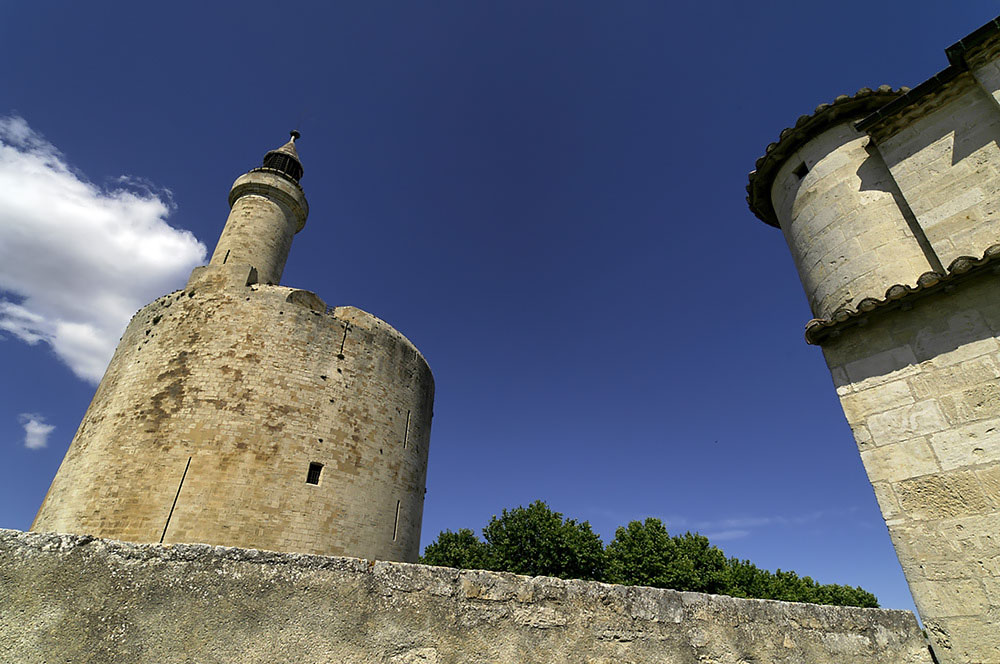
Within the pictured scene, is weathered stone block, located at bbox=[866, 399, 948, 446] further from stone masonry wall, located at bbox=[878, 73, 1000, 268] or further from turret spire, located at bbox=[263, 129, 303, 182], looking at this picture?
turret spire, located at bbox=[263, 129, 303, 182]

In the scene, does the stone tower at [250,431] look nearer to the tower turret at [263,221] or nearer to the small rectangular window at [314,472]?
the small rectangular window at [314,472]

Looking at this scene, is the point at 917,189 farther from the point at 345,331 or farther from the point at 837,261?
the point at 345,331

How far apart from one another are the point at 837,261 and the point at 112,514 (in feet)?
50.3

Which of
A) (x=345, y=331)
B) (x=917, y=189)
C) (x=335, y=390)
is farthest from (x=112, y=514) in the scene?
(x=917, y=189)

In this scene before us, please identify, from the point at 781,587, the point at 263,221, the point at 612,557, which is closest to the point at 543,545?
the point at 612,557

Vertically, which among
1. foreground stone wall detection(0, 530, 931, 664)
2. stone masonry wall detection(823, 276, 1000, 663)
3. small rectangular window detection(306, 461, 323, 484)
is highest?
small rectangular window detection(306, 461, 323, 484)

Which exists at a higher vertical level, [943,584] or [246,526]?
[246,526]

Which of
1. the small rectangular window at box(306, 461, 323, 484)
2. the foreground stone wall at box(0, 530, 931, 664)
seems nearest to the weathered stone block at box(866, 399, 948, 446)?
the foreground stone wall at box(0, 530, 931, 664)

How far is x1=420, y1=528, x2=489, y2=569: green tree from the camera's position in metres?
25.2

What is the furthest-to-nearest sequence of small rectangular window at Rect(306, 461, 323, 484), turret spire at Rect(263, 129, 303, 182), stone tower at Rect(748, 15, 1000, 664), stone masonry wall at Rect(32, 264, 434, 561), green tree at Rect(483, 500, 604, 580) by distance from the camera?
green tree at Rect(483, 500, 604, 580), turret spire at Rect(263, 129, 303, 182), small rectangular window at Rect(306, 461, 323, 484), stone masonry wall at Rect(32, 264, 434, 561), stone tower at Rect(748, 15, 1000, 664)

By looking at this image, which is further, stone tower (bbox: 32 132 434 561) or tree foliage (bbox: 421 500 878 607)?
tree foliage (bbox: 421 500 878 607)

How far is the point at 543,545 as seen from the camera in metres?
23.5

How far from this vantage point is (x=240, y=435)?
11.7m

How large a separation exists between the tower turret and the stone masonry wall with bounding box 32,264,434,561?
1.31 meters
